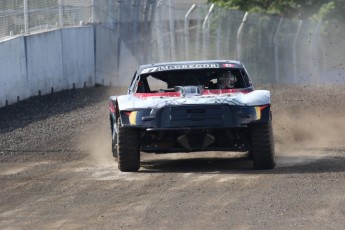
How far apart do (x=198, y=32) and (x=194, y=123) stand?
2179cm

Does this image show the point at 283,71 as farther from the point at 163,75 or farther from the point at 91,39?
the point at 163,75

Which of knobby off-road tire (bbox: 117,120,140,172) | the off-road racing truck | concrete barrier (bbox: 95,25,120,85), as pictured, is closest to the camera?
the off-road racing truck

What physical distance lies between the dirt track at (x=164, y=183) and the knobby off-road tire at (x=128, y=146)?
19cm

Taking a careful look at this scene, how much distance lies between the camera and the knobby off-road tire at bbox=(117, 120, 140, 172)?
43.7 ft

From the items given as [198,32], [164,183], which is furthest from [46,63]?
[164,183]

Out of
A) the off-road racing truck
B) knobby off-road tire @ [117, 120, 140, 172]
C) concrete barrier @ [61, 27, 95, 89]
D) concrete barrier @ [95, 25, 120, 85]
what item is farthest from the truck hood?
concrete barrier @ [95, 25, 120, 85]

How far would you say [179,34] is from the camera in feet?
111

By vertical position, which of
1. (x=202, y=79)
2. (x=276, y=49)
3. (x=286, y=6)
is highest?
(x=202, y=79)

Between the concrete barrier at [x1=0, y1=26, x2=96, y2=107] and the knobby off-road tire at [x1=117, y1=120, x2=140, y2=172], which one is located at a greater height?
the knobby off-road tire at [x1=117, y1=120, x2=140, y2=172]

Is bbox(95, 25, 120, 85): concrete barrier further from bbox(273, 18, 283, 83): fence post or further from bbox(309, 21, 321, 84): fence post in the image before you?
bbox(309, 21, 321, 84): fence post

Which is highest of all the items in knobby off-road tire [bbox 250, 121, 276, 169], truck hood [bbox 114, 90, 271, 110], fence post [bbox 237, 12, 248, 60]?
truck hood [bbox 114, 90, 271, 110]

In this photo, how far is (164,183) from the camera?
1216 centimetres

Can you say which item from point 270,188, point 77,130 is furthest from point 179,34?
point 270,188

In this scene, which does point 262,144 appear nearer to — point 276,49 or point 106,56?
point 106,56
